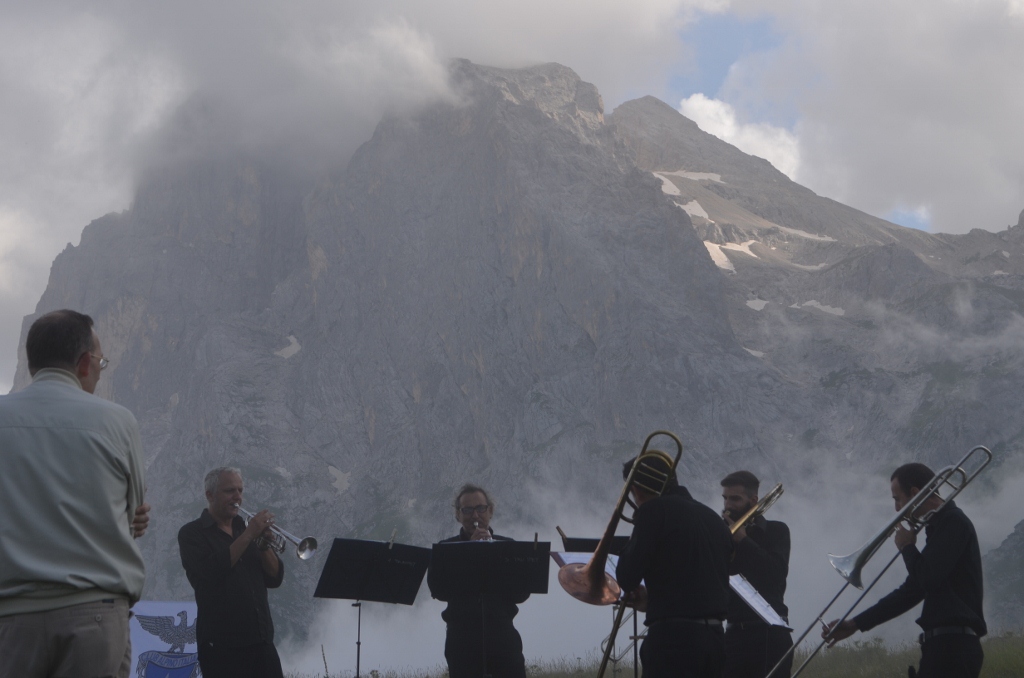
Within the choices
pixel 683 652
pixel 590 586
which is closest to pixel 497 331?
pixel 590 586

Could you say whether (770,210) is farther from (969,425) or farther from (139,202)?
(139,202)

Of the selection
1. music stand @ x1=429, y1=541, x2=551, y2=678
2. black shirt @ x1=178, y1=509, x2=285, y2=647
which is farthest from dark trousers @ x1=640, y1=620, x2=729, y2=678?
black shirt @ x1=178, y1=509, x2=285, y2=647

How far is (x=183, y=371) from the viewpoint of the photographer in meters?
116

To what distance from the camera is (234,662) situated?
6.97 metres

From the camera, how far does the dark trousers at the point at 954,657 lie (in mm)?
5531

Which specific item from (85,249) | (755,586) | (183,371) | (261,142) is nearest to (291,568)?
(183,371)

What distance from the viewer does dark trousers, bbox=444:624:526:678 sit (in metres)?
7.65

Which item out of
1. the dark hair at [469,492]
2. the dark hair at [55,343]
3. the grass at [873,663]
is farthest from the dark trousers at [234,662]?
the dark hair at [55,343]

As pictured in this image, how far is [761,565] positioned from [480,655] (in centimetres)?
236

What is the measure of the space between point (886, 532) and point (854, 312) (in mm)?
104709

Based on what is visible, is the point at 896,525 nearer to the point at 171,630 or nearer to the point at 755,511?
the point at 755,511

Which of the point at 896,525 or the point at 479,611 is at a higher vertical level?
the point at 896,525

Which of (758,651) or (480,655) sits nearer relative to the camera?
(758,651)

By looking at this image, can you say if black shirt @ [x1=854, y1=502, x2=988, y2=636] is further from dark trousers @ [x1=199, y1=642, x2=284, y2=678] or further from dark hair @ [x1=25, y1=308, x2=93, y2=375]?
dark hair @ [x1=25, y1=308, x2=93, y2=375]
